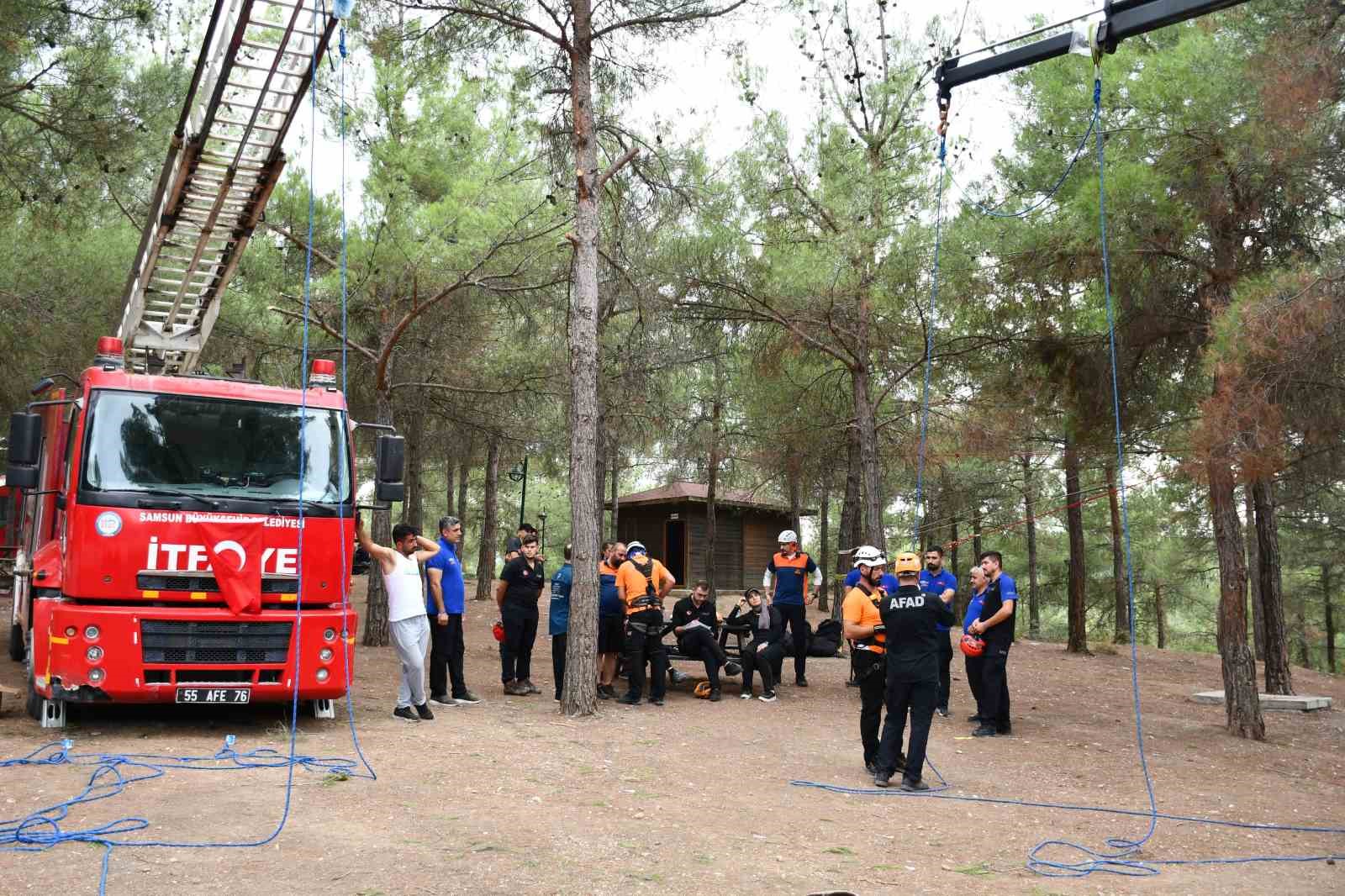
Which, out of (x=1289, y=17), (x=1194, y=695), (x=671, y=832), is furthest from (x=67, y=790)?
(x=1194, y=695)

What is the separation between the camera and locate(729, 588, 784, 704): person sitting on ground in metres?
12.4

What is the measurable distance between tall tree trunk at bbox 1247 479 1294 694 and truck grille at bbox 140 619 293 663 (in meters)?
12.1

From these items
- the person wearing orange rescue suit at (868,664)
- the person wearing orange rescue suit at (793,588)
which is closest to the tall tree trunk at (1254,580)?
the person wearing orange rescue suit at (793,588)

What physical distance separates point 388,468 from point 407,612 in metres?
1.45

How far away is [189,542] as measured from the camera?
8.18 meters

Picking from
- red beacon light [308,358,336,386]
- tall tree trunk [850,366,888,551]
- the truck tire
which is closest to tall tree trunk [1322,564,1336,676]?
tall tree trunk [850,366,888,551]

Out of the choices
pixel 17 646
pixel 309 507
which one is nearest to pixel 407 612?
pixel 309 507

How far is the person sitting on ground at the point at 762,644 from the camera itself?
1241cm

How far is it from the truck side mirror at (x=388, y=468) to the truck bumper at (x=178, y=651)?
100cm

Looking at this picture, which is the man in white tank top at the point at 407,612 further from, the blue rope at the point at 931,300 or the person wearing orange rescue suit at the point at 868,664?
the blue rope at the point at 931,300

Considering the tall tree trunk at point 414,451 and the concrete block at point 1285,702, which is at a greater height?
the tall tree trunk at point 414,451

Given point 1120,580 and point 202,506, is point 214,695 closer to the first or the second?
point 202,506

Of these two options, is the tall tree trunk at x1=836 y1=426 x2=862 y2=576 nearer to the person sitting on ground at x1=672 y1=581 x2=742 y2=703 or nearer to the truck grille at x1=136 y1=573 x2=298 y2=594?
the person sitting on ground at x1=672 y1=581 x2=742 y2=703

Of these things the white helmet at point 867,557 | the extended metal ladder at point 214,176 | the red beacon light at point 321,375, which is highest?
the extended metal ladder at point 214,176
